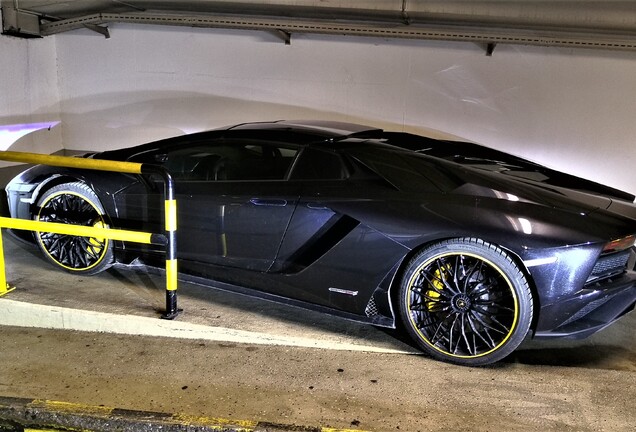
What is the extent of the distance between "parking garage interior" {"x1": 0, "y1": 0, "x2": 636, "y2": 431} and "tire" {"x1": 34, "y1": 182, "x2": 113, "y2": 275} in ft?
0.51

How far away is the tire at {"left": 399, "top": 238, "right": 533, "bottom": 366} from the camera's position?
9.03 feet

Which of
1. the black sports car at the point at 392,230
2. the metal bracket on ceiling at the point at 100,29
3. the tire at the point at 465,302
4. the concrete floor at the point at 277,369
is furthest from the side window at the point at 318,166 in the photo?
the metal bracket on ceiling at the point at 100,29

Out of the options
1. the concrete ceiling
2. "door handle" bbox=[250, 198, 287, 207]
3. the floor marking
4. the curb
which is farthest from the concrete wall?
the curb

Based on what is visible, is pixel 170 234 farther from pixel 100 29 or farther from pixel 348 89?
pixel 100 29

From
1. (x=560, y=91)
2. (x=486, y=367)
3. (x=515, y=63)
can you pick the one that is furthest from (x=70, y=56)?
(x=486, y=367)

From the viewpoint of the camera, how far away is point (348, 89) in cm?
638

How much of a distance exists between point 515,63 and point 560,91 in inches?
23.3

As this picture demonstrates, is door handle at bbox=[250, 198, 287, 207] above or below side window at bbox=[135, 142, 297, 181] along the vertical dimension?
below

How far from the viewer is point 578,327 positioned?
2.80 m

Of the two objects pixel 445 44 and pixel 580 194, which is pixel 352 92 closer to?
pixel 445 44

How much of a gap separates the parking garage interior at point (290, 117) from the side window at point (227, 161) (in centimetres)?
81

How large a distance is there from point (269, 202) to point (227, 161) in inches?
24.0

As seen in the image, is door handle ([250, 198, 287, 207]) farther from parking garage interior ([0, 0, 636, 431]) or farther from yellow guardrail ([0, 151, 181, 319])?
parking garage interior ([0, 0, 636, 431])

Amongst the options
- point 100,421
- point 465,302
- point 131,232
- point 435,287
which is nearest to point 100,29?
point 131,232
